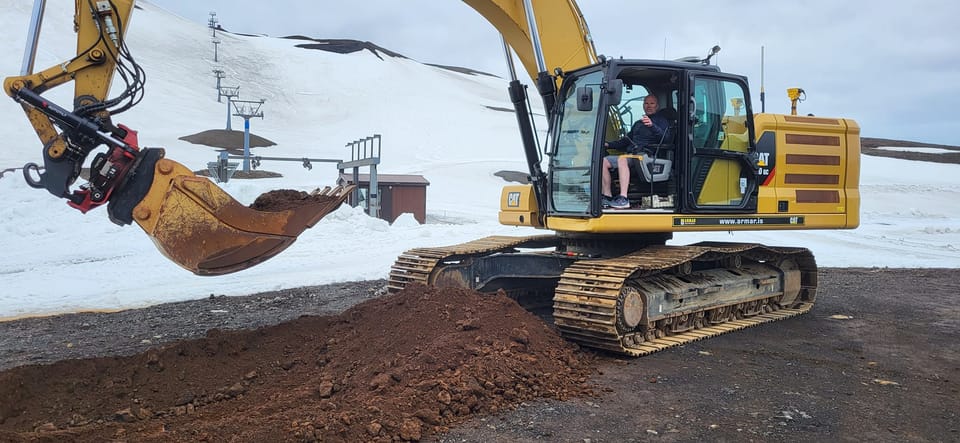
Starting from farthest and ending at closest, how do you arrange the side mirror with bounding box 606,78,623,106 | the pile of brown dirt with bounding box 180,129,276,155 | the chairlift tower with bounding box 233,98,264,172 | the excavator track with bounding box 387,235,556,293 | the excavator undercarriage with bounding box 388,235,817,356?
the pile of brown dirt with bounding box 180,129,276,155, the chairlift tower with bounding box 233,98,264,172, the excavator track with bounding box 387,235,556,293, the side mirror with bounding box 606,78,623,106, the excavator undercarriage with bounding box 388,235,817,356

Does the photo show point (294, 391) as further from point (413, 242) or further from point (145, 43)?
point (145, 43)

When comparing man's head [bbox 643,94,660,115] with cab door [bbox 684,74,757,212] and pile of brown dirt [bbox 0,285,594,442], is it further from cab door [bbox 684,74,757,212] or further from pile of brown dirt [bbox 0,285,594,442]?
pile of brown dirt [bbox 0,285,594,442]

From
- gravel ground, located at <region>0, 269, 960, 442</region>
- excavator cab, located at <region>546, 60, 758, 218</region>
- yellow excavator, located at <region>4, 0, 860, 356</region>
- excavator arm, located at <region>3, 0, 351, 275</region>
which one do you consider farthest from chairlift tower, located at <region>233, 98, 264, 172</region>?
excavator arm, located at <region>3, 0, 351, 275</region>

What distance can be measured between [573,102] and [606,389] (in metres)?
3.00

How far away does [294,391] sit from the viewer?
518 cm

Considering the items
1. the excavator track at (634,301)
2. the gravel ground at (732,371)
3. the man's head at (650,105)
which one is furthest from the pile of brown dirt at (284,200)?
the man's head at (650,105)

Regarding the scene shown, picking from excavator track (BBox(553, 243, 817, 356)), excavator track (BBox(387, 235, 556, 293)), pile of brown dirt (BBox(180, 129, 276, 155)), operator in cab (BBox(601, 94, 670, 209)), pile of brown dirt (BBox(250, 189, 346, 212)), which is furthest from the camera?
pile of brown dirt (BBox(180, 129, 276, 155))

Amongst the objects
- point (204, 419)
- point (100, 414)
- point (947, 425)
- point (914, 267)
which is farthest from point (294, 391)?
point (914, 267)

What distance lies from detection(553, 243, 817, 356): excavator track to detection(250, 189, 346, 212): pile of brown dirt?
2240mm

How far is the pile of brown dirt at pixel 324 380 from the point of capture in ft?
14.4

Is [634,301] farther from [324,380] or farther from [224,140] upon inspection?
[224,140]

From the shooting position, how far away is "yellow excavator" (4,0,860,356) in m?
5.50

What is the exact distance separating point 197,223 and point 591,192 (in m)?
3.42

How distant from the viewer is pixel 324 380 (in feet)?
17.2
